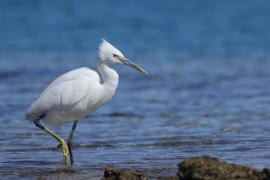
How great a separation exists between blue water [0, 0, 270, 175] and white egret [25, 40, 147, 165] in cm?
60

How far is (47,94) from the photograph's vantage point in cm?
872

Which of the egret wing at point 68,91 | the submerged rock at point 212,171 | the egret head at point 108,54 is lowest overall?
the submerged rock at point 212,171

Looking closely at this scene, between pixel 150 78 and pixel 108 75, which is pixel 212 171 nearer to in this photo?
pixel 108 75

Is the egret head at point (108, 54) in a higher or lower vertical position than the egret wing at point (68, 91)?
higher

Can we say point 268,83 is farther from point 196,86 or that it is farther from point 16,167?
point 16,167

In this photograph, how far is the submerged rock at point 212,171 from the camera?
6227 mm

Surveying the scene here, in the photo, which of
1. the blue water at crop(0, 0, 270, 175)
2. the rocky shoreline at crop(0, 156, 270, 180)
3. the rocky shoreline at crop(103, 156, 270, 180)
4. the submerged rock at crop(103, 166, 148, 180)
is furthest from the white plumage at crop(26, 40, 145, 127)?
the rocky shoreline at crop(103, 156, 270, 180)

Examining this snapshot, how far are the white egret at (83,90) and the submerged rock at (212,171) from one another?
7.74 feet

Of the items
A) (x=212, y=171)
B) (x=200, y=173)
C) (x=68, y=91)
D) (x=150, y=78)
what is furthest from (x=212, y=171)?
(x=150, y=78)

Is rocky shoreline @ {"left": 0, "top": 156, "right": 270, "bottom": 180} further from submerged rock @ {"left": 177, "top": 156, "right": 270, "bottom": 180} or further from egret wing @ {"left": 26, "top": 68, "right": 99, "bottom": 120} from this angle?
egret wing @ {"left": 26, "top": 68, "right": 99, "bottom": 120}

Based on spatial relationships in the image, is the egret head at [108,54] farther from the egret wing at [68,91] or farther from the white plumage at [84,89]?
the egret wing at [68,91]

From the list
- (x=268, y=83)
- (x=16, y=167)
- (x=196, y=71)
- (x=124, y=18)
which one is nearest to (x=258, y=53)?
(x=196, y=71)

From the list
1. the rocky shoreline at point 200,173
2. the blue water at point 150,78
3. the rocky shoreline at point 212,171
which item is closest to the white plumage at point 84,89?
the blue water at point 150,78

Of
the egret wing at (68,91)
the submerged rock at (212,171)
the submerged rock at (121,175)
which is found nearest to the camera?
the submerged rock at (212,171)
